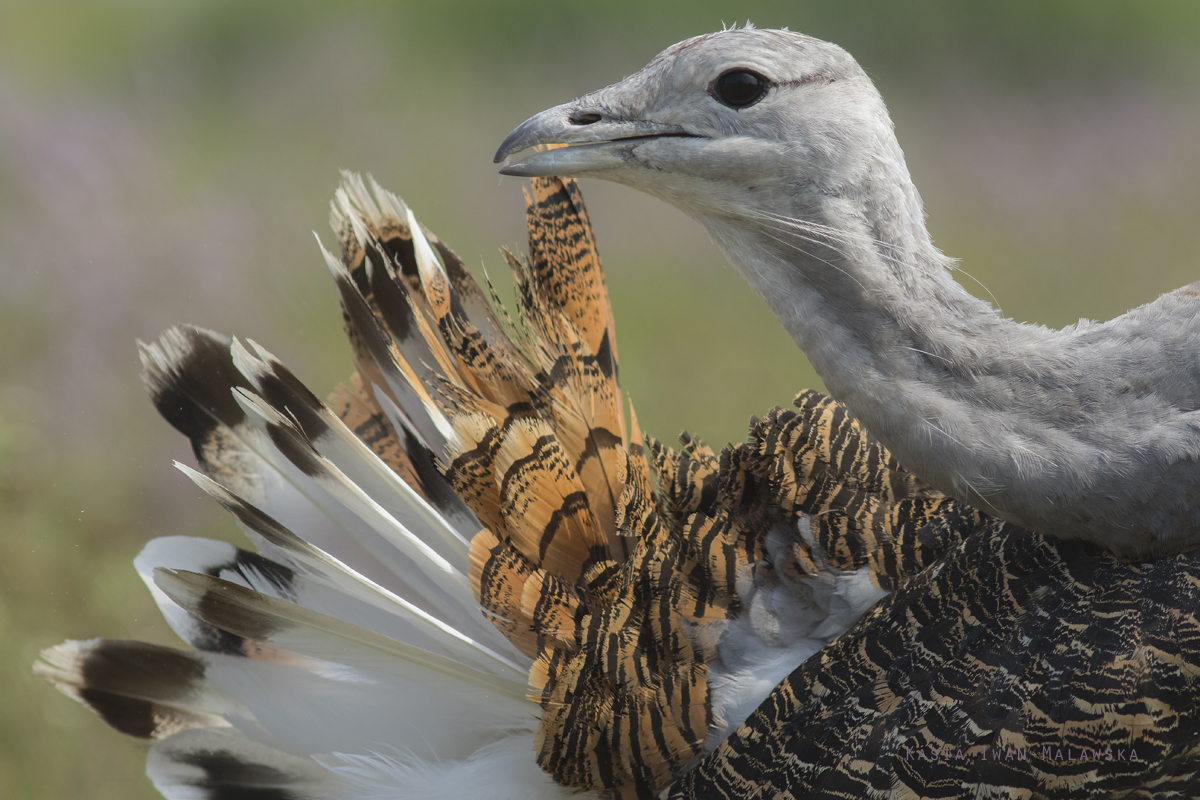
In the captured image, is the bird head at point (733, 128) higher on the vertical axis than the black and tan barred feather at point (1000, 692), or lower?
higher

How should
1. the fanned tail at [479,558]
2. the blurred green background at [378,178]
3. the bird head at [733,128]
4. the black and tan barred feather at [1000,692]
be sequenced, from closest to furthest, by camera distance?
the black and tan barred feather at [1000,692] < the bird head at [733,128] < the fanned tail at [479,558] < the blurred green background at [378,178]

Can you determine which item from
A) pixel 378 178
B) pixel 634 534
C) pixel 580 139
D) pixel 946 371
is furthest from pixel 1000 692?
pixel 378 178

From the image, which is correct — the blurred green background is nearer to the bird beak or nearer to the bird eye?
the bird beak

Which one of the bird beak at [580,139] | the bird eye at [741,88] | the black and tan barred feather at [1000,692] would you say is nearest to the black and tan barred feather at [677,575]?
the black and tan barred feather at [1000,692]

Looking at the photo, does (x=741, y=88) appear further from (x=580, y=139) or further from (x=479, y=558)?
(x=479, y=558)

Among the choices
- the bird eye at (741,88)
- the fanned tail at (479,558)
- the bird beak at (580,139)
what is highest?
the bird eye at (741,88)

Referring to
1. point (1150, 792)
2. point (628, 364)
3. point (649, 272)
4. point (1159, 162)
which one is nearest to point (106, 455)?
point (628, 364)

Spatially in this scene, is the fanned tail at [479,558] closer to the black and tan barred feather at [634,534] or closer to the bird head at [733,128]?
the black and tan barred feather at [634,534]
